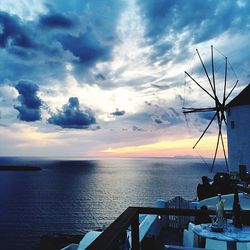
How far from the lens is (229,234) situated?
193 inches

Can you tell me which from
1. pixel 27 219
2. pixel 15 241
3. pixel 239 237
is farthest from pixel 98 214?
pixel 239 237

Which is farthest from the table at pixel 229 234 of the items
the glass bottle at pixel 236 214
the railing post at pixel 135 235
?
the railing post at pixel 135 235

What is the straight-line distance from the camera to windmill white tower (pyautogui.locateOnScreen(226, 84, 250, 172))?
2903 centimetres

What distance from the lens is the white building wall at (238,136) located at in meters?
29.0

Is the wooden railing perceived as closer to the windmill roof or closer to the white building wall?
the white building wall

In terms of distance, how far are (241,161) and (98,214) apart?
43.8 meters

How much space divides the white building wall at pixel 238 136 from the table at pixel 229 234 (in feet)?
83.4

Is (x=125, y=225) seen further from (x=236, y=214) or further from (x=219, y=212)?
(x=236, y=214)

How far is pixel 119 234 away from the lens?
109 inches

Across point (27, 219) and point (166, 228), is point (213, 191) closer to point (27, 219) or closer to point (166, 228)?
point (166, 228)

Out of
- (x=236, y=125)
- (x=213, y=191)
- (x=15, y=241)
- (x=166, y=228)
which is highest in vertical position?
(x=236, y=125)

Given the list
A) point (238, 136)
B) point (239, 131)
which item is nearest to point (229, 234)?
point (239, 131)

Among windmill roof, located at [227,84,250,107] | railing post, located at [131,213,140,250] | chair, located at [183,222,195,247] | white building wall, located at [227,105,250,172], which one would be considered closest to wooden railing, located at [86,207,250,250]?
railing post, located at [131,213,140,250]

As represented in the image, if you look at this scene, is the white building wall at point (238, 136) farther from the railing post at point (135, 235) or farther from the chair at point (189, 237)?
the railing post at point (135, 235)
